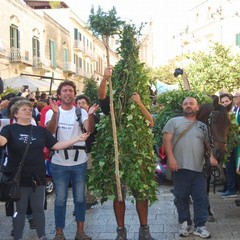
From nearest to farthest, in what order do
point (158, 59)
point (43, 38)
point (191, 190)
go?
point (191, 190) → point (43, 38) → point (158, 59)

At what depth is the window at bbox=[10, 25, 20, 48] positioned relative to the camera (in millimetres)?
27781

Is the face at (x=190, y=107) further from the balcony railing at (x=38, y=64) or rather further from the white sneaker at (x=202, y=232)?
the balcony railing at (x=38, y=64)

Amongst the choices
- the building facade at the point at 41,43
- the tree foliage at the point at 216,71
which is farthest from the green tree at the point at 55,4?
the tree foliage at the point at 216,71

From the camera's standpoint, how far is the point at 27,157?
4.90 m

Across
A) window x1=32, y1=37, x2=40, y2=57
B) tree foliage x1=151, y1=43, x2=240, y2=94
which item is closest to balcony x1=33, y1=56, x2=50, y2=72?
window x1=32, y1=37, x2=40, y2=57

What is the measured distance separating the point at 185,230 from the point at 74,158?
1574mm

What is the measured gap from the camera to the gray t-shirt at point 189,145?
5.46 m

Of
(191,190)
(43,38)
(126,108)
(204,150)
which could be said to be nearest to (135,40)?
(126,108)

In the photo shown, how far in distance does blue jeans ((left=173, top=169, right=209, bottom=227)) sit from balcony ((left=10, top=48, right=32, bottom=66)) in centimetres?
2333

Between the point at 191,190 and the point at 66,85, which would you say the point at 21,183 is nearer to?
the point at 66,85

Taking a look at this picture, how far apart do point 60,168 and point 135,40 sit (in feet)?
5.46

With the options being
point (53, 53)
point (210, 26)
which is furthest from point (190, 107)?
point (210, 26)

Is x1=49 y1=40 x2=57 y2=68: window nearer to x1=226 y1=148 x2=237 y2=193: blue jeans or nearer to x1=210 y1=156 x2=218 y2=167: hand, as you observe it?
x1=226 y1=148 x2=237 y2=193: blue jeans

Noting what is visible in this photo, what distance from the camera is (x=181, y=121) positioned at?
557 centimetres
